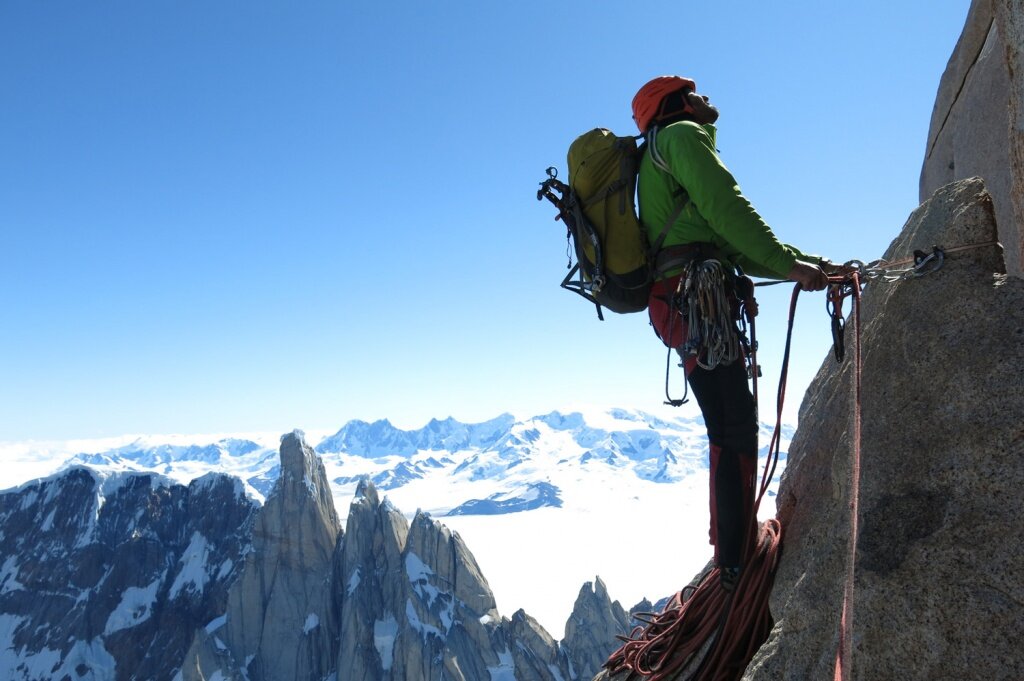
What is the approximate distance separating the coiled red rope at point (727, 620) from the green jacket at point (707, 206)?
66 cm

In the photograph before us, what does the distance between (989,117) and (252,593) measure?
102 m

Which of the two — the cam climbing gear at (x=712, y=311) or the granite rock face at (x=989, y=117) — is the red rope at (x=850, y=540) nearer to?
the cam climbing gear at (x=712, y=311)

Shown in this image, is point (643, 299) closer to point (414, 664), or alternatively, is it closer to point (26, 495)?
point (414, 664)

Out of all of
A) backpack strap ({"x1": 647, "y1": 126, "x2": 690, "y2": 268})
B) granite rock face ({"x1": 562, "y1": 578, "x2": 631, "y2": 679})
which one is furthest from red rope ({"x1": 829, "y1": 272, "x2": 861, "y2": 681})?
granite rock face ({"x1": 562, "y1": 578, "x2": 631, "y2": 679})

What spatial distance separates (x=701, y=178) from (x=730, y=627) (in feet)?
12.0

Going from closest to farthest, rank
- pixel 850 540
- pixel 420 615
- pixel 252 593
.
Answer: pixel 850 540 → pixel 420 615 → pixel 252 593

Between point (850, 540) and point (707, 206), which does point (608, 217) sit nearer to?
point (707, 206)

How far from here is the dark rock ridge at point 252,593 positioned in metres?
83.4

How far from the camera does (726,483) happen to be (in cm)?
523

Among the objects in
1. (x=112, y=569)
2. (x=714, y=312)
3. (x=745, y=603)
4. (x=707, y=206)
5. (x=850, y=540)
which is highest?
(x=707, y=206)

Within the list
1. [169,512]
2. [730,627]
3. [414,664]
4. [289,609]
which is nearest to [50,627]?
[169,512]

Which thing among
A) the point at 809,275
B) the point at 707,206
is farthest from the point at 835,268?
the point at 707,206

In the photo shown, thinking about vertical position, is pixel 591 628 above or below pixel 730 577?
below

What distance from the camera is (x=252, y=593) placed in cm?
9125
